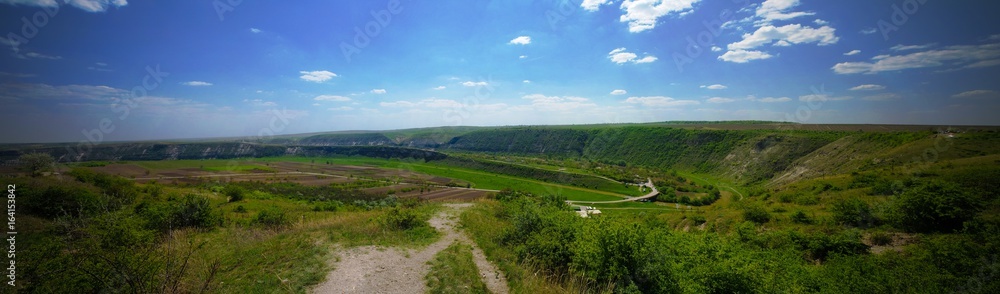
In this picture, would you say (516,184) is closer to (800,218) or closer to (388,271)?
(800,218)

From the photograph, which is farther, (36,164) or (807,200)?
(807,200)

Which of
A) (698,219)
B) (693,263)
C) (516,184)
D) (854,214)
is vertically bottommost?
(516,184)

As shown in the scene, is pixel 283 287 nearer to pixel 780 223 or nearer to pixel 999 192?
pixel 780 223

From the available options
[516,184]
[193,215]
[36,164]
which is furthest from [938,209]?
[516,184]

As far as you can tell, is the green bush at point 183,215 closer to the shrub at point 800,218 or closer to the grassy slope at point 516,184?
the shrub at point 800,218

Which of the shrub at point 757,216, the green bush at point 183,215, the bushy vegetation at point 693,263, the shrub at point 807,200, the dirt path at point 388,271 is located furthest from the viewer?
the shrub at point 807,200

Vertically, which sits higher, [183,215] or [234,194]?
[183,215]

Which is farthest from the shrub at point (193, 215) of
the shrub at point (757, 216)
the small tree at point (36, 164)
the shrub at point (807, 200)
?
the shrub at point (807, 200)

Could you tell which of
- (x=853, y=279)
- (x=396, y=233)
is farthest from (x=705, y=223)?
(x=396, y=233)

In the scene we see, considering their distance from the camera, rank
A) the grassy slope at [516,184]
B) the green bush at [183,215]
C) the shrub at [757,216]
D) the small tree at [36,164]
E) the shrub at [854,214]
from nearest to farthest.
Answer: the green bush at [183,215] < the shrub at [854,214] < the shrub at [757,216] < the small tree at [36,164] < the grassy slope at [516,184]

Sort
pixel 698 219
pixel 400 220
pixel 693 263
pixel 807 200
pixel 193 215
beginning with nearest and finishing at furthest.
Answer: pixel 693 263 → pixel 193 215 → pixel 400 220 → pixel 698 219 → pixel 807 200
